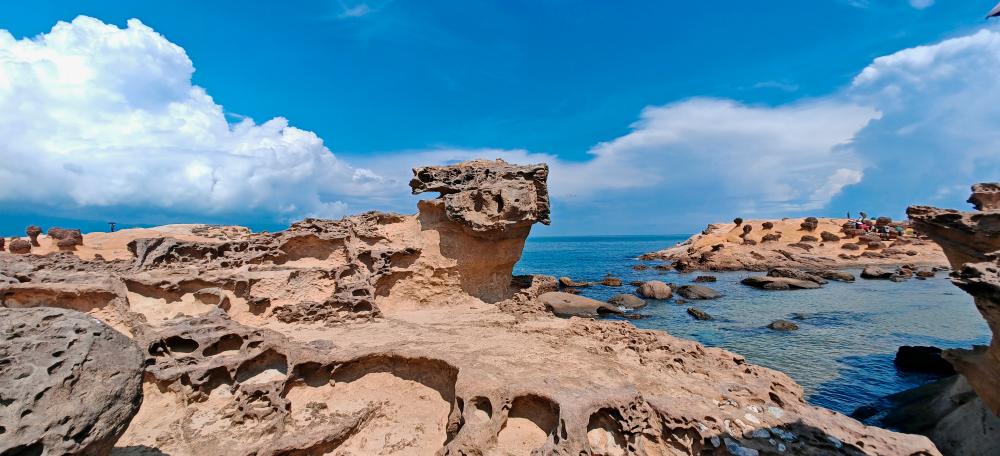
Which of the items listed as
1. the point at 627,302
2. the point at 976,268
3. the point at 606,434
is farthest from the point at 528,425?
the point at 627,302

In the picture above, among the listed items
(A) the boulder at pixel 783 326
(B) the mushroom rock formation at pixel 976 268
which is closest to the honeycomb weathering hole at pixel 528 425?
(B) the mushroom rock formation at pixel 976 268

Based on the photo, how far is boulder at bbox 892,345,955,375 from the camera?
43.0ft

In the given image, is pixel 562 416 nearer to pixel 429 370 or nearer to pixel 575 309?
pixel 429 370

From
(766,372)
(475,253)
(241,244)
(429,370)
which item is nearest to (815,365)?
(766,372)

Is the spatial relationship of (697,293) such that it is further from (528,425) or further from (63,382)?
(63,382)

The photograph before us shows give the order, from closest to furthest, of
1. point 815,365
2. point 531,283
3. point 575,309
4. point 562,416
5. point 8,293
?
point 562,416 → point 8,293 → point 815,365 → point 531,283 → point 575,309

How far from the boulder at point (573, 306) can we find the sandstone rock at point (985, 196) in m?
15.2

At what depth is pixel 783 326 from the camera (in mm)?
18719

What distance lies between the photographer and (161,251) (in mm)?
12258

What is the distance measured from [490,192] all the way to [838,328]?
55.5 ft

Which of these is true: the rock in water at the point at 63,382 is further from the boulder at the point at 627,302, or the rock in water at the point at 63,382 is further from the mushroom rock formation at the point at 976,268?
the boulder at the point at 627,302

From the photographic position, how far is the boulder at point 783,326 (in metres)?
18.6

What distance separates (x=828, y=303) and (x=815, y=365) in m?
13.4

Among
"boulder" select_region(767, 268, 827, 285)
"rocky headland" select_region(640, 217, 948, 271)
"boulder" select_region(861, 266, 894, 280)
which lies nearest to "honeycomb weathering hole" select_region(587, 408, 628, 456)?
"boulder" select_region(767, 268, 827, 285)
